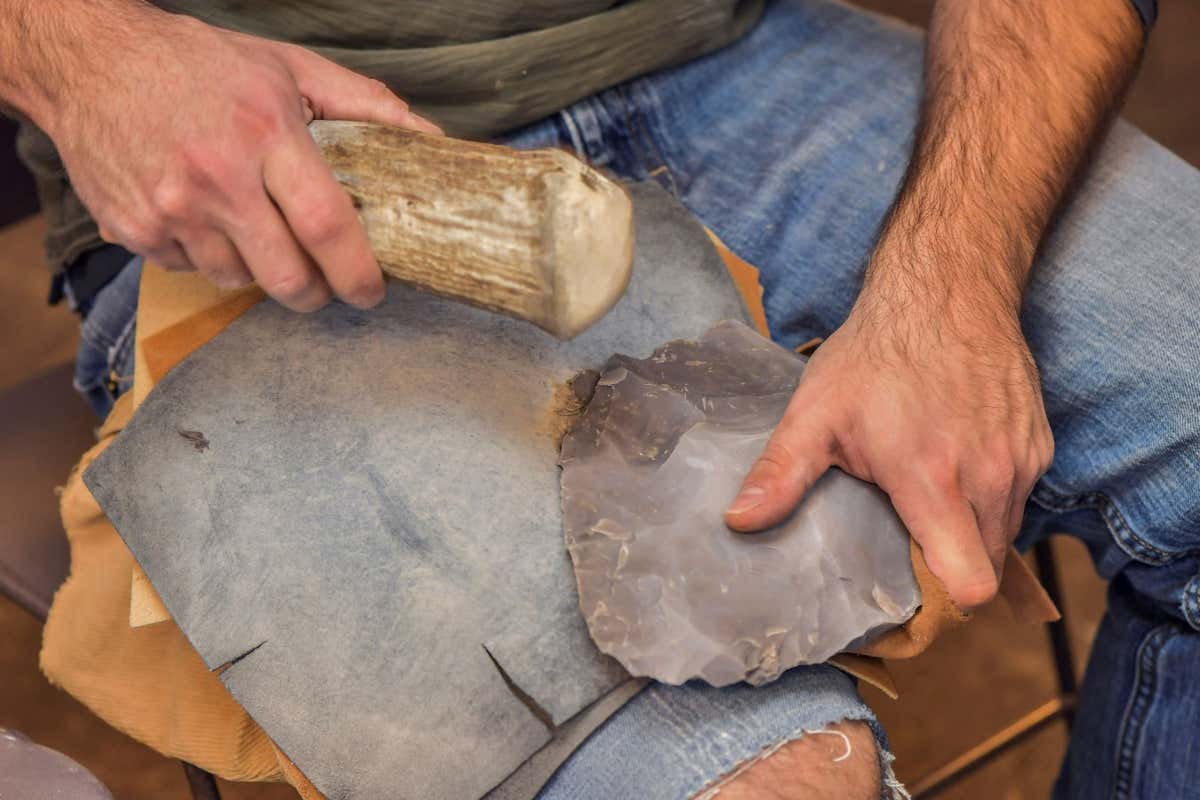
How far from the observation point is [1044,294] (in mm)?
945

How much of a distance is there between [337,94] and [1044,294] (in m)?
0.61

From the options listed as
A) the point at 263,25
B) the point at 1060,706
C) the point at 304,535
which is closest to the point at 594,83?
the point at 263,25

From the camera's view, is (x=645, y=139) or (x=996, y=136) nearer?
(x=996, y=136)

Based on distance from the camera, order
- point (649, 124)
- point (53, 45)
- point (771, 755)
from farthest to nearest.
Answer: point (649, 124), point (53, 45), point (771, 755)

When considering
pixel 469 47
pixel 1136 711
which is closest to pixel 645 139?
pixel 469 47

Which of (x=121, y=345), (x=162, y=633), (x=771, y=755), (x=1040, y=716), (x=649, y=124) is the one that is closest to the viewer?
(x=771, y=755)

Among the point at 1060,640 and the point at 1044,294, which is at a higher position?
the point at 1044,294

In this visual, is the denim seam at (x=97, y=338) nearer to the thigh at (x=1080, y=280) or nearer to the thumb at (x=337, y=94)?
the thumb at (x=337, y=94)

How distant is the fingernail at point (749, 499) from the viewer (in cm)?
71

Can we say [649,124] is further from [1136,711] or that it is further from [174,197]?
[1136,711]

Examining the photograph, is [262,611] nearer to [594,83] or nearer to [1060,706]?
[594,83]

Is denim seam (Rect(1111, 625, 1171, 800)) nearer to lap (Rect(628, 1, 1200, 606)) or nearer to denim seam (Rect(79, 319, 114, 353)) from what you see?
lap (Rect(628, 1, 1200, 606))

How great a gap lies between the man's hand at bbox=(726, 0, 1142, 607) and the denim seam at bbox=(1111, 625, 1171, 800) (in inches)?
10.9

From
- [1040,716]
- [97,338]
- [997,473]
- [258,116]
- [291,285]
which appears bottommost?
[1040,716]
